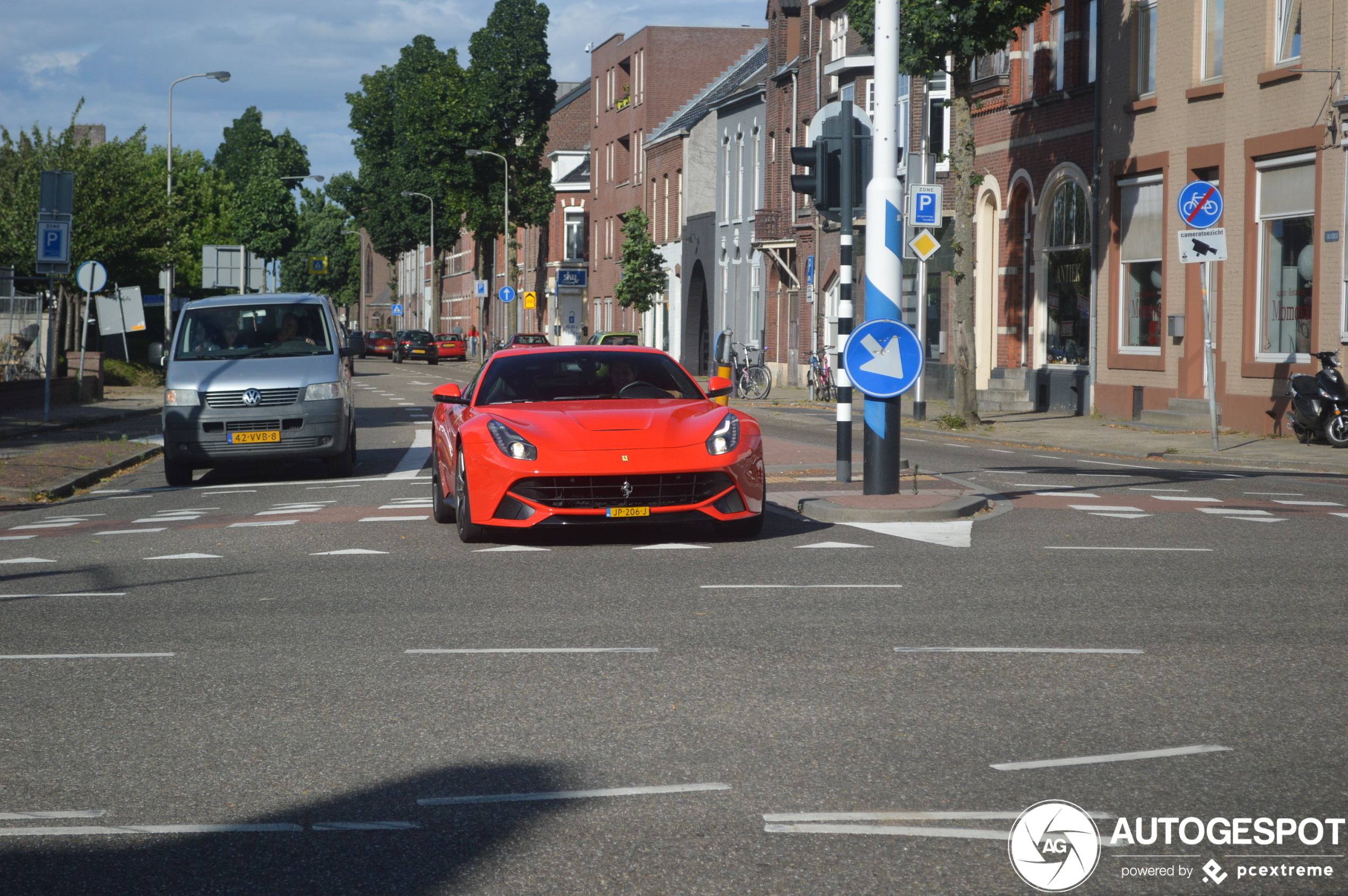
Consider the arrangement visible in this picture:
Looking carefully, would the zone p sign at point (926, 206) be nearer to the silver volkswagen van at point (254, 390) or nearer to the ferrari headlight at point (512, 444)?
the silver volkswagen van at point (254, 390)

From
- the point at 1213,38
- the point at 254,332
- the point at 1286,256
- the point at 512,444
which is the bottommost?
the point at 512,444

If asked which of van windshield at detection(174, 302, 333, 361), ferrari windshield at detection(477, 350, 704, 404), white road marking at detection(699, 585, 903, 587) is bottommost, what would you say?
white road marking at detection(699, 585, 903, 587)

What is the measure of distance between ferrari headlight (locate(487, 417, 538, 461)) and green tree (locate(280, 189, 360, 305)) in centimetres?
12525

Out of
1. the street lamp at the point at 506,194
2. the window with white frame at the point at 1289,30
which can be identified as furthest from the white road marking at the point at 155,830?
the street lamp at the point at 506,194

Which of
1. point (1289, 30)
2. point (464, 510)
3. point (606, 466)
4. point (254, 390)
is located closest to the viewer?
point (606, 466)

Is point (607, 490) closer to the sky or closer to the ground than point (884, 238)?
closer to the ground

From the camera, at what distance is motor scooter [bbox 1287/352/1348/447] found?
803 inches

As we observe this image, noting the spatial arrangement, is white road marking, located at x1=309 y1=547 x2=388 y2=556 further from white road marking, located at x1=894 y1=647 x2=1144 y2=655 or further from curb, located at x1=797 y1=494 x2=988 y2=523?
white road marking, located at x1=894 y1=647 x2=1144 y2=655

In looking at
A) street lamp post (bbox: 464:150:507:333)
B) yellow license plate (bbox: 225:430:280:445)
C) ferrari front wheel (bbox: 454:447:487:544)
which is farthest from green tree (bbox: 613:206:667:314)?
ferrari front wheel (bbox: 454:447:487:544)

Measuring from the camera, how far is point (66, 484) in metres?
15.4

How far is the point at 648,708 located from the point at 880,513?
6.41 metres

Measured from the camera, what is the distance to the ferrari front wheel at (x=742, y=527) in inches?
416

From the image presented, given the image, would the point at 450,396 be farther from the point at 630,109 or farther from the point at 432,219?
the point at 432,219

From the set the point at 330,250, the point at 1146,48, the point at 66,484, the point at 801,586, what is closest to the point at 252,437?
the point at 66,484
